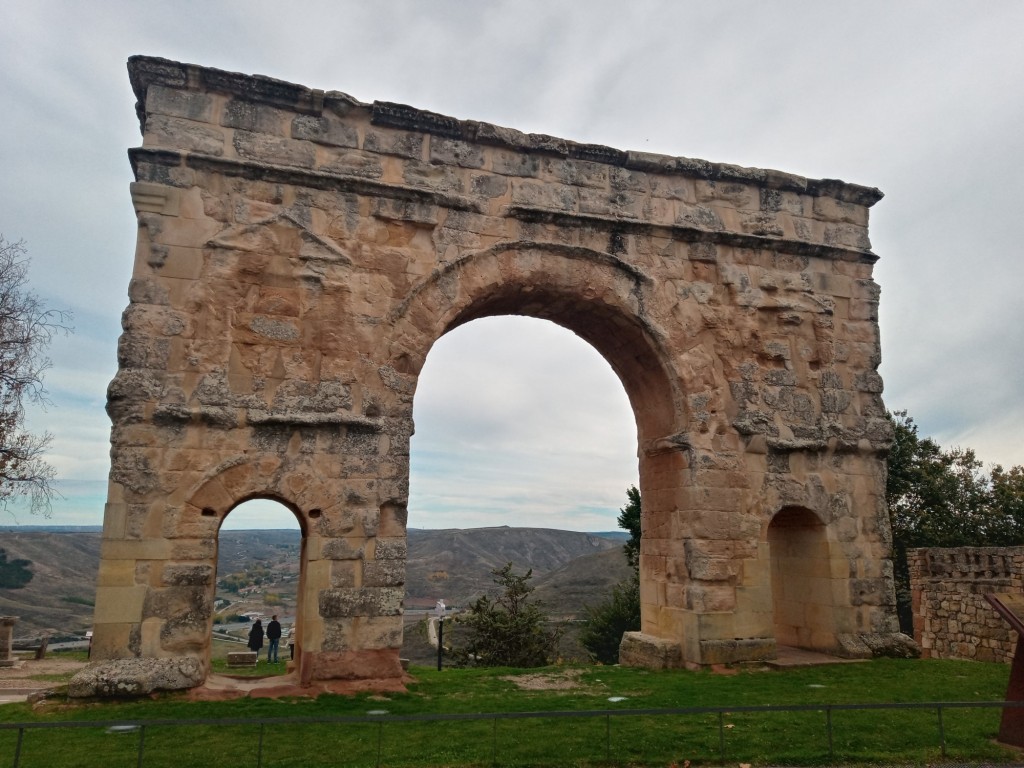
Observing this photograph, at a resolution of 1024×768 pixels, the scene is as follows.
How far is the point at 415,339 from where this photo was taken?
354 inches

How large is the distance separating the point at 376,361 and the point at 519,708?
412 cm

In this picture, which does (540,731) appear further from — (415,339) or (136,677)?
(415,339)

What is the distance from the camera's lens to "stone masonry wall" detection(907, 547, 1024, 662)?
13219 millimetres

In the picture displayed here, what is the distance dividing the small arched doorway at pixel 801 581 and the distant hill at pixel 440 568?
1798 cm

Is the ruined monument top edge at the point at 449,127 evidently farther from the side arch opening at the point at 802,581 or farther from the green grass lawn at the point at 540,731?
the green grass lawn at the point at 540,731

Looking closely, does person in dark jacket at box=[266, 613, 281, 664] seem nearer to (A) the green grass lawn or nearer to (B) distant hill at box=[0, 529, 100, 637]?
(A) the green grass lawn

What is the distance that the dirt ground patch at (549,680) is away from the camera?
27.4ft

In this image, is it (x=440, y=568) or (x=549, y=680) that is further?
(x=440, y=568)

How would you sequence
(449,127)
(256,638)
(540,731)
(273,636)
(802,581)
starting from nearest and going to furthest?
(540,731)
(449,127)
(802,581)
(273,636)
(256,638)

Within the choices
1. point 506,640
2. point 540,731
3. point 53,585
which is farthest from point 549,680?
point 53,585

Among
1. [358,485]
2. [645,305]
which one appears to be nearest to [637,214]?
[645,305]

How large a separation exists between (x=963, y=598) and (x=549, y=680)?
32.5 ft

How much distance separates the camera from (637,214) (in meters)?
10.2

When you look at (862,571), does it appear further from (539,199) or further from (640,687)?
(539,199)
